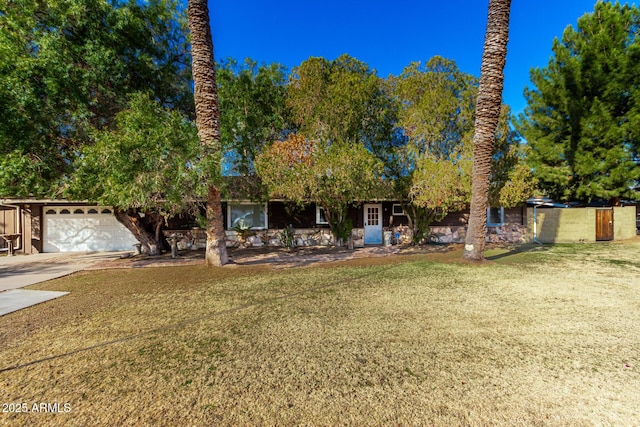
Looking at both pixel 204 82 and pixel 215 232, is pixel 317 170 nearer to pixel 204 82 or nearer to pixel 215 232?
pixel 215 232

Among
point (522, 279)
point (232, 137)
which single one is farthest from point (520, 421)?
point (232, 137)

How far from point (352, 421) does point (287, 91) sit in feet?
40.0

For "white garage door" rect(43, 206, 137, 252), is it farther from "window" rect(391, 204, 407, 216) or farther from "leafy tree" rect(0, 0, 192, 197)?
"window" rect(391, 204, 407, 216)

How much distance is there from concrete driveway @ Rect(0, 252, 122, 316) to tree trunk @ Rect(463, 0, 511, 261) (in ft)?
37.2

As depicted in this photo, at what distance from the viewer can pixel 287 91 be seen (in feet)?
40.1

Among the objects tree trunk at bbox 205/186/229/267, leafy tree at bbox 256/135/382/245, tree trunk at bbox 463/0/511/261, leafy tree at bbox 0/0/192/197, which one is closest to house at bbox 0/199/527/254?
leafy tree at bbox 256/135/382/245

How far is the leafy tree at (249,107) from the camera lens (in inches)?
432

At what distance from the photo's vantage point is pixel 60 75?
7.90m

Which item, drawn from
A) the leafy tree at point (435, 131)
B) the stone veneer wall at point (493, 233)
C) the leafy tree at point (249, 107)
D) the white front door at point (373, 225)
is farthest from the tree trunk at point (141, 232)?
the stone veneer wall at point (493, 233)

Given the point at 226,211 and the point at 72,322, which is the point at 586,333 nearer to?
the point at 72,322

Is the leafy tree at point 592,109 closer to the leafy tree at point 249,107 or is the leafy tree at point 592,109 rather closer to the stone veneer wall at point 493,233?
the stone veneer wall at point 493,233

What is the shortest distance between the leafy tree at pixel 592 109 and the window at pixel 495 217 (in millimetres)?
3774

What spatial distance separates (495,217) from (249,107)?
561 inches

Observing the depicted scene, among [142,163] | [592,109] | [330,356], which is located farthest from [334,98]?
[592,109]
